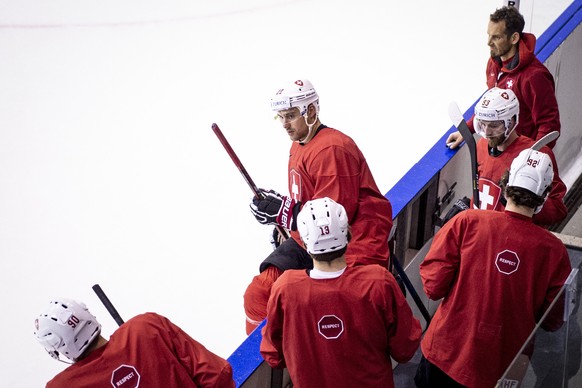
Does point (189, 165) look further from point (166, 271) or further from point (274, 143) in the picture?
point (166, 271)

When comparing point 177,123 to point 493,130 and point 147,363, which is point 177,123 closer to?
point 493,130

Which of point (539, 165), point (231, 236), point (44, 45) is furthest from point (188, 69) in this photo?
point (539, 165)

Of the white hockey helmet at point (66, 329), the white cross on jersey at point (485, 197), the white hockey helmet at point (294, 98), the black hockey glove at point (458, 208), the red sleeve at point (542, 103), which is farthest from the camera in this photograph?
the red sleeve at point (542, 103)

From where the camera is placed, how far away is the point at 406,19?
6.13 metres

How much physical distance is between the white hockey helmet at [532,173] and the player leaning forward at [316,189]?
1.53 ft

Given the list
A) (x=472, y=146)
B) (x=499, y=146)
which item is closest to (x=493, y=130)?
(x=499, y=146)

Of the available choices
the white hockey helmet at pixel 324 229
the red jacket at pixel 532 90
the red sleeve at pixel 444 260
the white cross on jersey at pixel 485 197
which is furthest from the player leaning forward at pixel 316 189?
the red jacket at pixel 532 90

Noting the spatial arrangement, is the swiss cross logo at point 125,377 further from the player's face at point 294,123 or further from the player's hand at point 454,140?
the player's hand at point 454,140

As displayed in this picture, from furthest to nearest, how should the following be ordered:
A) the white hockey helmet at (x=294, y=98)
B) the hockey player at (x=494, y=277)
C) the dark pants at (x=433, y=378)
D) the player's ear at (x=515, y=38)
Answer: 1. the player's ear at (x=515, y=38)
2. the white hockey helmet at (x=294, y=98)
3. the dark pants at (x=433, y=378)
4. the hockey player at (x=494, y=277)

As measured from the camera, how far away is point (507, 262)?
1894 mm

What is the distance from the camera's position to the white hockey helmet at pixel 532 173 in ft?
6.26

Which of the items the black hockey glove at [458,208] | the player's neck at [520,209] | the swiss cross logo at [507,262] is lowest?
the black hockey glove at [458,208]

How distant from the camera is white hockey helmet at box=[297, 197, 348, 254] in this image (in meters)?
1.71

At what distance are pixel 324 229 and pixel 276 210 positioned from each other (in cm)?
68
